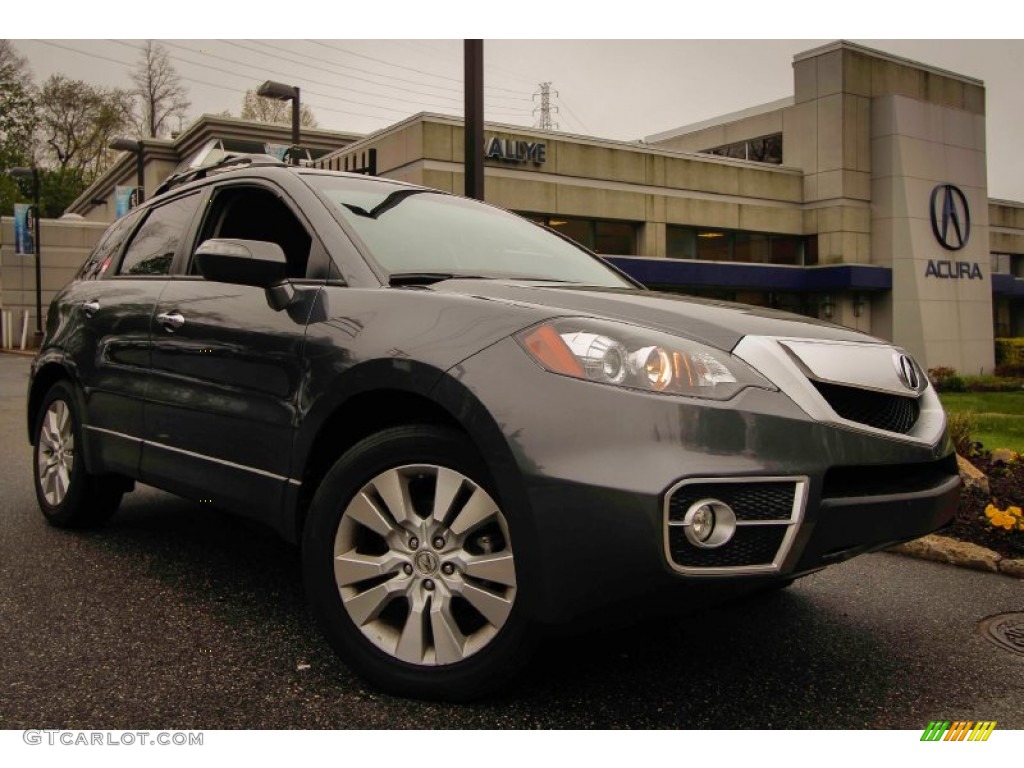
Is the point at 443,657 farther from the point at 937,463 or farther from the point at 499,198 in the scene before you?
the point at 499,198

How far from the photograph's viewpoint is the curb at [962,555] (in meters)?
4.41

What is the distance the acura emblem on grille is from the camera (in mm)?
2807

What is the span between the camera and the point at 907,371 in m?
2.88

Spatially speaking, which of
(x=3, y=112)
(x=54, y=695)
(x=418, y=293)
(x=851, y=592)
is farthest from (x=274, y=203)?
(x=3, y=112)

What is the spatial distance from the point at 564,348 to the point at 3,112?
3857cm

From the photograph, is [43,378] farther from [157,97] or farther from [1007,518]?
[157,97]

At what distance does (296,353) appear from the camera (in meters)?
3.04

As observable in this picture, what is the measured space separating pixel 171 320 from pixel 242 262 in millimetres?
868

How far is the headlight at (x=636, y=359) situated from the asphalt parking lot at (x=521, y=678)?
86 cm

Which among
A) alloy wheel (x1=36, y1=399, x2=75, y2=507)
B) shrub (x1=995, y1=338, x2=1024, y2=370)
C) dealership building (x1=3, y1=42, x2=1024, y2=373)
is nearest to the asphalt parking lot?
alloy wheel (x1=36, y1=399, x2=75, y2=507)

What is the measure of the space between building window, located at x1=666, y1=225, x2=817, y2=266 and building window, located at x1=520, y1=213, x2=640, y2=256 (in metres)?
1.50

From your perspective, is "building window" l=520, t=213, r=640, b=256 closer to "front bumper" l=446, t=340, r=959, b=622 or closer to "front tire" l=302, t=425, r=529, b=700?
"front tire" l=302, t=425, r=529, b=700

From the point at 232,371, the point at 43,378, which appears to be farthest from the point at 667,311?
the point at 43,378
